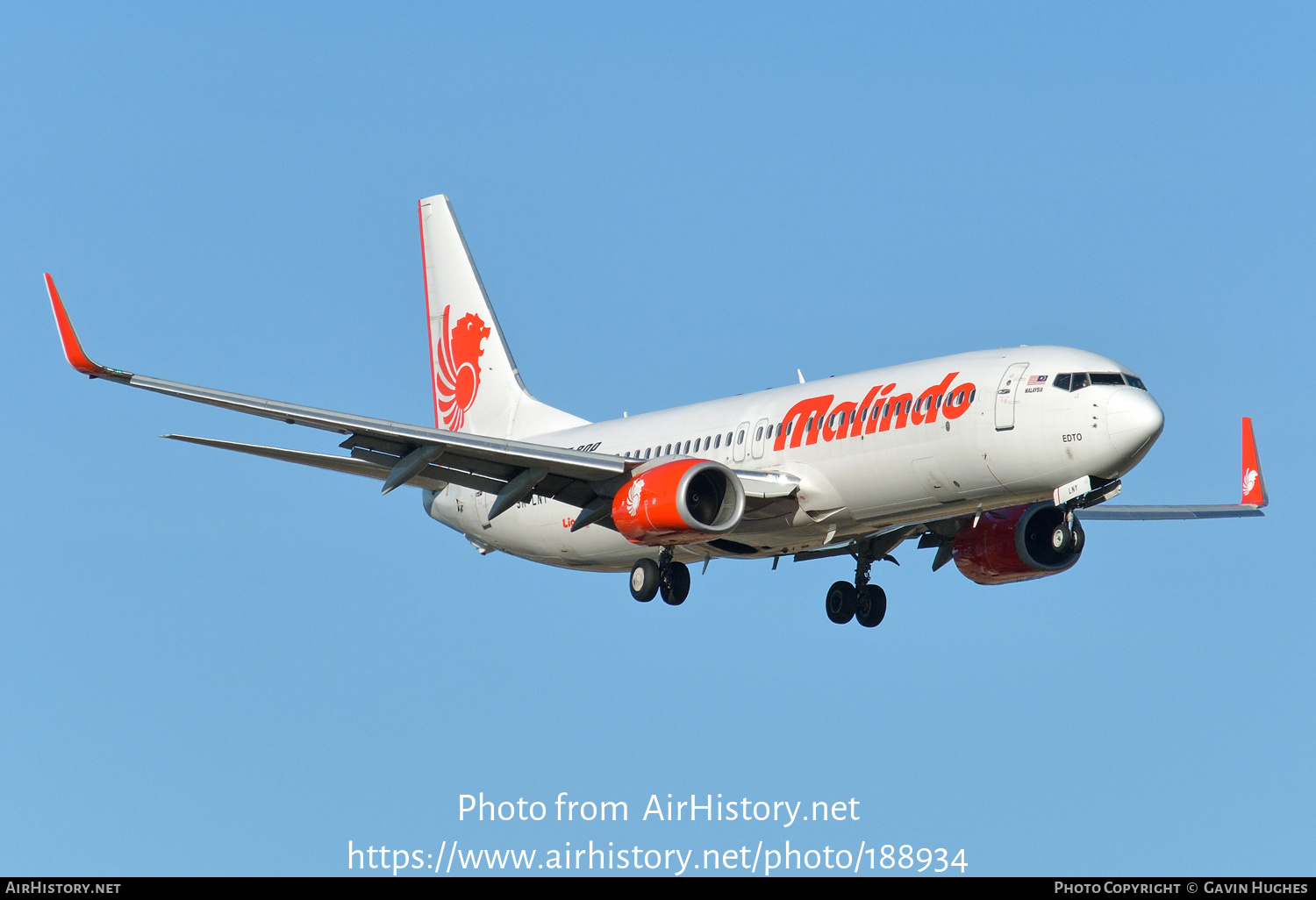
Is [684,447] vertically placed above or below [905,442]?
above

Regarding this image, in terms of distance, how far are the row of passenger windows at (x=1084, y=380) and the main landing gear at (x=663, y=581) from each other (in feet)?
32.8

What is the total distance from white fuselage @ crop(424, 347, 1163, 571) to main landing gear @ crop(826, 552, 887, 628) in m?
2.42

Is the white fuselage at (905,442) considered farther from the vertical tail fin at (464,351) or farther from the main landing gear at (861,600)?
the vertical tail fin at (464,351)

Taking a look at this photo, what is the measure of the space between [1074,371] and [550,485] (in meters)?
12.5

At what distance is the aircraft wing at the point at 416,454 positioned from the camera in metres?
35.5

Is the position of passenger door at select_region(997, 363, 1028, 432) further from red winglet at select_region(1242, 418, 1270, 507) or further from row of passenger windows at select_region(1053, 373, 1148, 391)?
red winglet at select_region(1242, 418, 1270, 507)

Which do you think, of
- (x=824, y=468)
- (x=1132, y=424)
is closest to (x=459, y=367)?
(x=824, y=468)

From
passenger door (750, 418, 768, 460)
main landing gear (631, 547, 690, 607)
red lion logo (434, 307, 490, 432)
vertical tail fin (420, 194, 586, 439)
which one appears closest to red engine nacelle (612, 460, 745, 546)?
passenger door (750, 418, 768, 460)

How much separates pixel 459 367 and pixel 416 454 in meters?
15.8

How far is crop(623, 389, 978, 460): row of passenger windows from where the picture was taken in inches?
1430

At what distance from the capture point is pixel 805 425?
3878 centimetres

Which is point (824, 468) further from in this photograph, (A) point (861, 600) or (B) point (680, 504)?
(A) point (861, 600)
